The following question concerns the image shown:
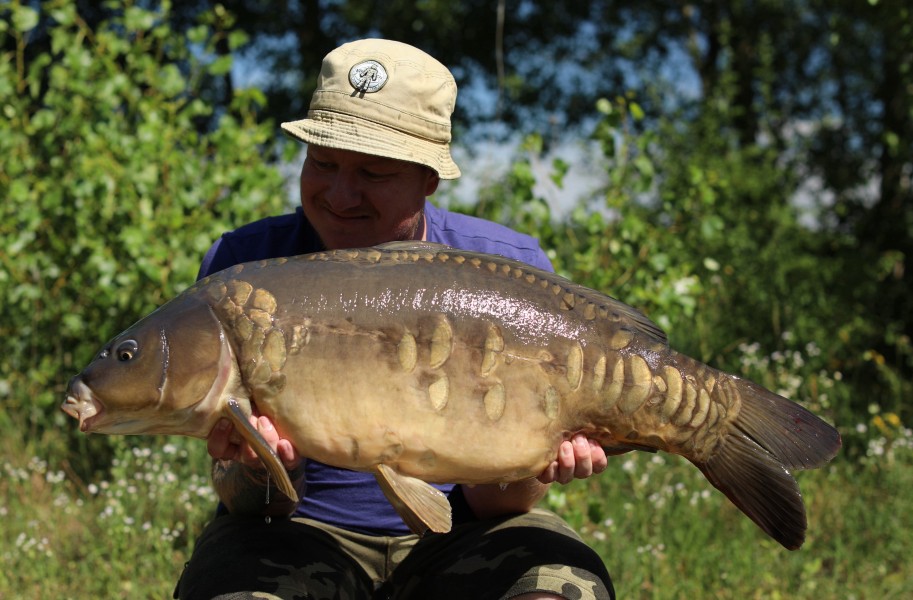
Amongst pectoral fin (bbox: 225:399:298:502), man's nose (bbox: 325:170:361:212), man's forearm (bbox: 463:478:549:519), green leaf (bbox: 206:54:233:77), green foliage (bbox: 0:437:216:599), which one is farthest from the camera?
green leaf (bbox: 206:54:233:77)

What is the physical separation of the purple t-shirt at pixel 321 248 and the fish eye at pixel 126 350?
0.55m

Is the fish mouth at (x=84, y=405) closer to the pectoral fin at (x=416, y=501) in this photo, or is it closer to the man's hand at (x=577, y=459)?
the pectoral fin at (x=416, y=501)

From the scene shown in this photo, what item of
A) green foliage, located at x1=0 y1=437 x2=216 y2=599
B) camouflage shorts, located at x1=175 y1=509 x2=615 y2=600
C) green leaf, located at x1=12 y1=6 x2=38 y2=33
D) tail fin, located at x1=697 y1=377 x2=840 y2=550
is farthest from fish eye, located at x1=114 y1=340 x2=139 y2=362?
green leaf, located at x1=12 y1=6 x2=38 y2=33

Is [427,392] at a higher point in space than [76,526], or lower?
higher

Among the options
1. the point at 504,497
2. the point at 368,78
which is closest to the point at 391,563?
the point at 504,497

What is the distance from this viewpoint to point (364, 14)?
1222 cm

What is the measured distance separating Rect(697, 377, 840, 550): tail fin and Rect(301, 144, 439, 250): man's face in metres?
0.79

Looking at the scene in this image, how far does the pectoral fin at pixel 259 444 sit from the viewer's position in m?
1.85

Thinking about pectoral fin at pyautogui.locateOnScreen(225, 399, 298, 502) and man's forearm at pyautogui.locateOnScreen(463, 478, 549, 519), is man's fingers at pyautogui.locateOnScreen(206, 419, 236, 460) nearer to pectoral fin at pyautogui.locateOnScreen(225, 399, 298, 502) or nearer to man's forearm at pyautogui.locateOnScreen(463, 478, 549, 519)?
pectoral fin at pyautogui.locateOnScreen(225, 399, 298, 502)

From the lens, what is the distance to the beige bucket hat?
85.7 inches

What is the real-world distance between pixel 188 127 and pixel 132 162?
0.58 m

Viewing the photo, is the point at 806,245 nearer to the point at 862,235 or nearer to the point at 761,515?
the point at 862,235

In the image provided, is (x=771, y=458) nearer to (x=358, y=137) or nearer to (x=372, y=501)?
(x=372, y=501)

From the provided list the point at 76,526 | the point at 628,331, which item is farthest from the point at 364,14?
the point at 628,331
